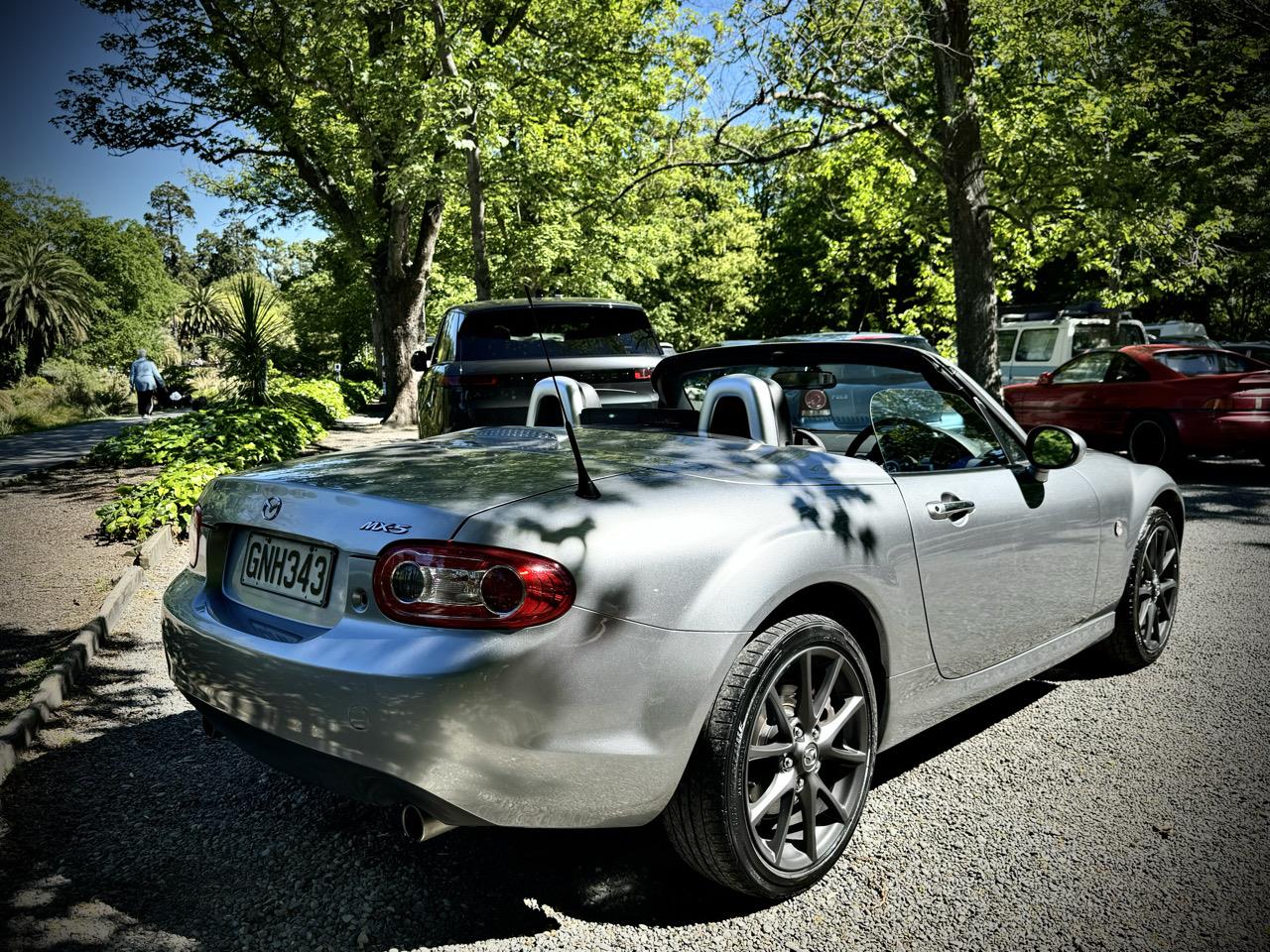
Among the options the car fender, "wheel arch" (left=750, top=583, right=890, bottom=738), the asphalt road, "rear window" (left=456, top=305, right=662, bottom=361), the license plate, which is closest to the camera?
the license plate

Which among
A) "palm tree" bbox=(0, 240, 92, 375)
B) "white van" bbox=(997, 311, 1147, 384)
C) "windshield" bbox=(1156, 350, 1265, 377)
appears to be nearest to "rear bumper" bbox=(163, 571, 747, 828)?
"windshield" bbox=(1156, 350, 1265, 377)

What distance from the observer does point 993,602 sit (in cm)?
336

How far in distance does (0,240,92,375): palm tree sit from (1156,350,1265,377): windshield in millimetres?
50127

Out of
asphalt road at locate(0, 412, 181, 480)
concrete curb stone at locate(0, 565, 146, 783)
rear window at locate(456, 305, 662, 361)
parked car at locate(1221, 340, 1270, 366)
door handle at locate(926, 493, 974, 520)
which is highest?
rear window at locate(456, 305, 662, 361)

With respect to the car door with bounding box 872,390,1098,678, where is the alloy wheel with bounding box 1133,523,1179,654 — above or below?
below

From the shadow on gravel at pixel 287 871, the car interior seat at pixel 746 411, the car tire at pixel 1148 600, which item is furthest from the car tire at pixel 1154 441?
the shadow on gravel at pixel 287 871

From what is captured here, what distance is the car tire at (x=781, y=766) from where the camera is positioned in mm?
2453

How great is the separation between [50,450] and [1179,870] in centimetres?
1710

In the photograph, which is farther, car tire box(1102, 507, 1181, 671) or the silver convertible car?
car tire box(1102, 507, 1181, 671)

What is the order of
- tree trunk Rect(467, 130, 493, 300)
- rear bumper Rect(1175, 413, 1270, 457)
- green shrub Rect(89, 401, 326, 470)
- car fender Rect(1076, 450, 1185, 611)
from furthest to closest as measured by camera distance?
tree trunk Rect(467, 130, 493, 300)
rear bumper Rect(1175, 413, 1270, 457)
green shrub Rect(89, 401, 326, 470)
car fender Rect(1076, 450, 1185, 611)

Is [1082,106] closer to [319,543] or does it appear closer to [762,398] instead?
[762,398]

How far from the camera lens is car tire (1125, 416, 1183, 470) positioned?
37.8 ft

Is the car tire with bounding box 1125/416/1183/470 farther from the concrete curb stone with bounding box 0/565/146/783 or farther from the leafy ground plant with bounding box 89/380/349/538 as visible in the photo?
the concrete curb stone with bounding box 0/565/146/783

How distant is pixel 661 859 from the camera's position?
9.83 ft
